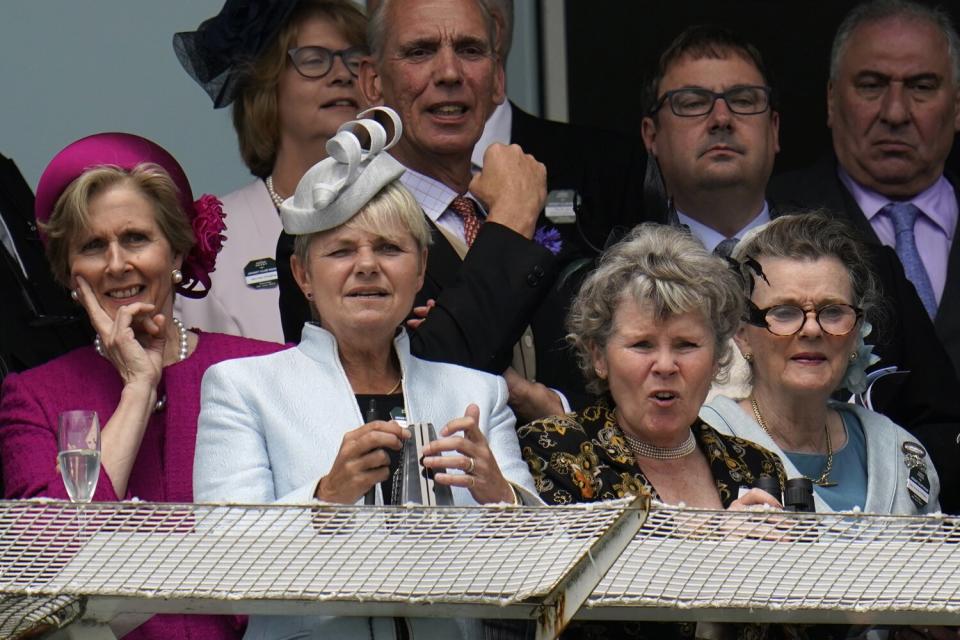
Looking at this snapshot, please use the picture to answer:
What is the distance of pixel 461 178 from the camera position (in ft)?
18.3

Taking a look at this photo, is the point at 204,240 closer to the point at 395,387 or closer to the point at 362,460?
the point at 395,387

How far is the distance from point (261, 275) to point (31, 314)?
0.72m

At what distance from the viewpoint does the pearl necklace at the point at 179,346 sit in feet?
16.0

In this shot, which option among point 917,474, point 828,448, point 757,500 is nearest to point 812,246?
point 828,448

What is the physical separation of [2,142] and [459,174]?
2072mm

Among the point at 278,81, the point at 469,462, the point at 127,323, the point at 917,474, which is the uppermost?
the point at 278,81

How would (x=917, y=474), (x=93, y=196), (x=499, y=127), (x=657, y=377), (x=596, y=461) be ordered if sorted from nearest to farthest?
(x=596, y=461) < (x=657, y=377) < (x=93, y=196) < (x=917, y=474) < (x=499, y=127)

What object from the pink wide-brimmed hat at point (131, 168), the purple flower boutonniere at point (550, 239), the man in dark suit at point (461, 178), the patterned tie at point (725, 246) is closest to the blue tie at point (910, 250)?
the patterned tie at point (725, 246)

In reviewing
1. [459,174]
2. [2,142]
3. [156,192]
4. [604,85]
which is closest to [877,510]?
[459,174]

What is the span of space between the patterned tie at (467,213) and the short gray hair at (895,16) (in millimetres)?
1755

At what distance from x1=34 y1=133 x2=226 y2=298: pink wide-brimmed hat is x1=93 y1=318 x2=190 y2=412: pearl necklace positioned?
0.13m

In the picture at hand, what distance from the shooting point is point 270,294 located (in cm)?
570

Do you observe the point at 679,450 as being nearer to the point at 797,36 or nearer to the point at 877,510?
the point at 877,510

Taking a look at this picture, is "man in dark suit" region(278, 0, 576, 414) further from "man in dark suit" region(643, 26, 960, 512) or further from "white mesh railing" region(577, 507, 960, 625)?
"white mesh railing" region(577, 507, 960, 625)
